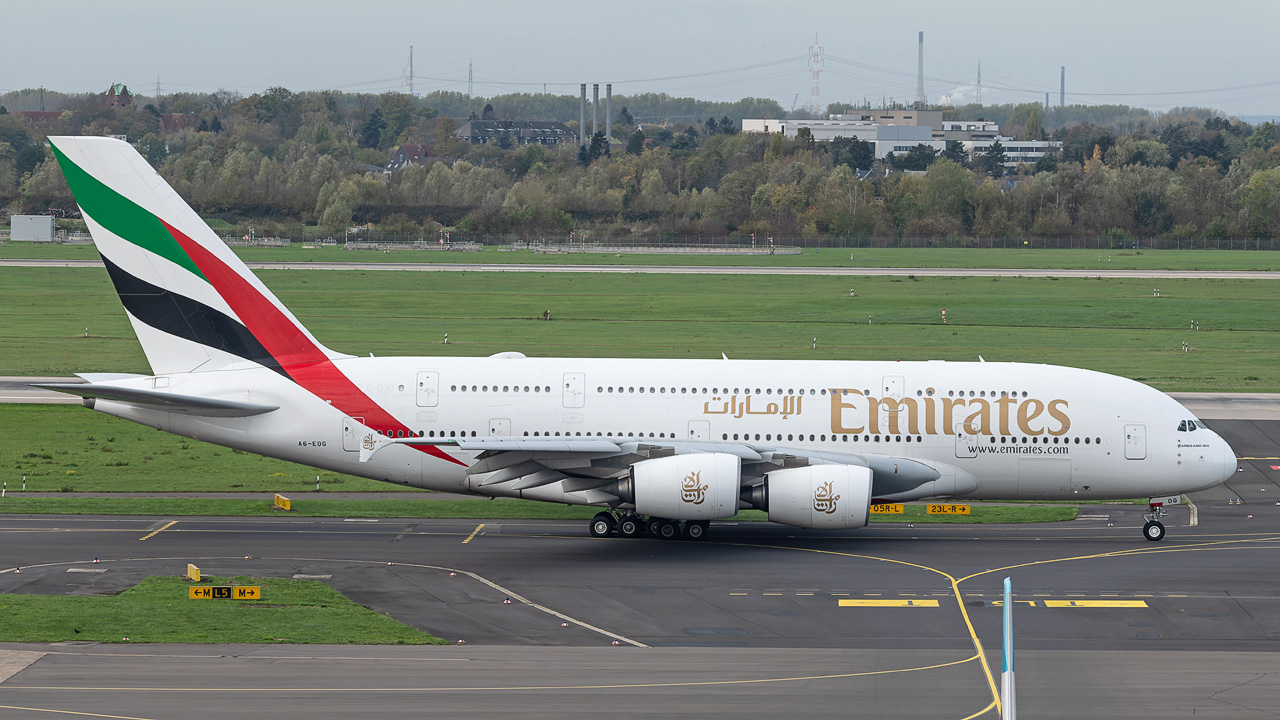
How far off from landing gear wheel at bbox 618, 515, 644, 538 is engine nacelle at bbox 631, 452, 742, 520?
2.28m

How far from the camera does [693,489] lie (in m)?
31.2

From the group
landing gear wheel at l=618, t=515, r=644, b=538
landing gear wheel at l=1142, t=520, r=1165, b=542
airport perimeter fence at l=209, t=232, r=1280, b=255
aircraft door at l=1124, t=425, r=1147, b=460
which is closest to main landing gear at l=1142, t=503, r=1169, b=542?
landing gear wheel at l=1142, t=520, r=1165, b=542

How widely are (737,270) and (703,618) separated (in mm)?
105319

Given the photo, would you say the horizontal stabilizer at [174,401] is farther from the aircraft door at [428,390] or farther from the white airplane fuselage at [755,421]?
the aircraft door at [428,390]

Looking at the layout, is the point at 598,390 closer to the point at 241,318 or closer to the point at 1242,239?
the point at 241,318

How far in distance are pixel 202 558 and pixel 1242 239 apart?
562 ft

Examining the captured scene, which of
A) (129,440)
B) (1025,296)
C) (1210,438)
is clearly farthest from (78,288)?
(1210,438)

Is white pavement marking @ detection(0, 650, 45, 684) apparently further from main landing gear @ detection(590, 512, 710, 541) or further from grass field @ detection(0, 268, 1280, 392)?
grass field @ detection(0, 268, 1280, 392)

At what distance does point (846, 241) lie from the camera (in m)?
180

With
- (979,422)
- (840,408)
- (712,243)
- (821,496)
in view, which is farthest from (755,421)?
(712,243)

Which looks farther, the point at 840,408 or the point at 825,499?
the point at 840,408

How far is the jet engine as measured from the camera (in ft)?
102

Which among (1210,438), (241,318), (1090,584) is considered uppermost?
(241,318)

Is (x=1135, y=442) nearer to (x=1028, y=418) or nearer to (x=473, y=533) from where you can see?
(x=1028, y=418)
